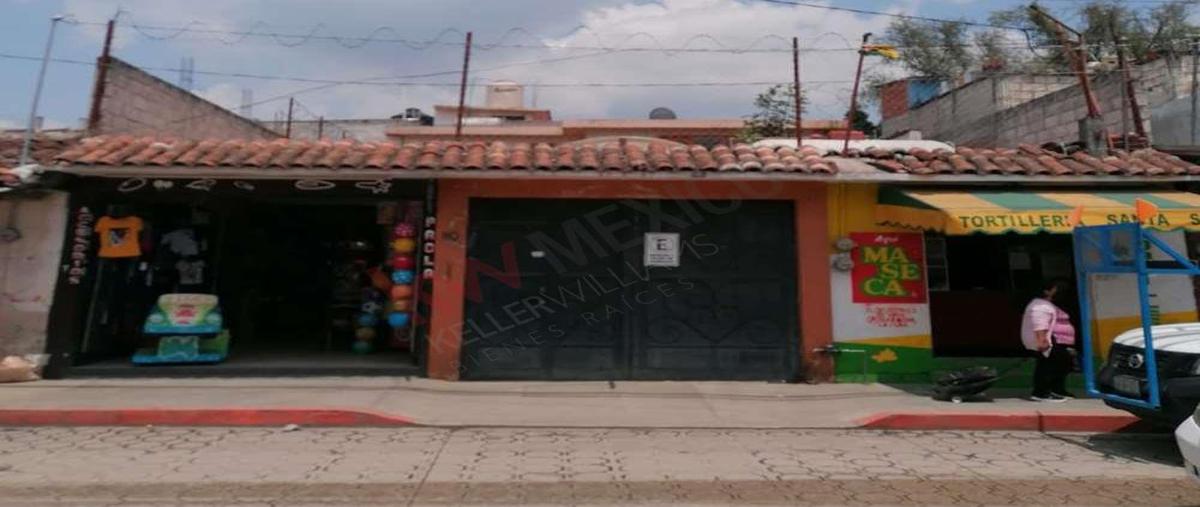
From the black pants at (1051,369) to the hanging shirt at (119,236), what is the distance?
11078 mm

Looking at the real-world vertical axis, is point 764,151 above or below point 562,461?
above

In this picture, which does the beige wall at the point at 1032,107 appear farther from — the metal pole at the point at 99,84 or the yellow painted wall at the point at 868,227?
the metal pole at the point at 99,84

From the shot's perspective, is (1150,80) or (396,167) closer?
(396,167)

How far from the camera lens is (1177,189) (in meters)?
9.01

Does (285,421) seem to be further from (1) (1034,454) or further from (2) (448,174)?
(1) (1034,454)

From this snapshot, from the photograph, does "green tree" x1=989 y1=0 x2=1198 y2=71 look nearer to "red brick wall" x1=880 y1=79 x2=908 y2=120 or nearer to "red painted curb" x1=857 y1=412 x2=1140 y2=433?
"red brick wall" x1=880 y1=79 x2=908 y2=120

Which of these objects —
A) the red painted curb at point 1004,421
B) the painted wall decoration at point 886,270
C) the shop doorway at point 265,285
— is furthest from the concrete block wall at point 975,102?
the shop doorway at point 265,285

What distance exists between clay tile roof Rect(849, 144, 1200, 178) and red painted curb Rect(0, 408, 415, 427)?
5.68 m

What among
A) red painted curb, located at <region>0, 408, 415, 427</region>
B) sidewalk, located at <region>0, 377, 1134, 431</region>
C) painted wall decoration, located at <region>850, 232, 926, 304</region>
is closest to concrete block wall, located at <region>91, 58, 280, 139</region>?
sidewalk, located at <region>0, 377, 1134, 431</region>

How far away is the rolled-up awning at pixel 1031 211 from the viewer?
7543mm

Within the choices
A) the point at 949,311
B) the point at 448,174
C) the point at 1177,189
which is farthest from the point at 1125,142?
the point at 448,174

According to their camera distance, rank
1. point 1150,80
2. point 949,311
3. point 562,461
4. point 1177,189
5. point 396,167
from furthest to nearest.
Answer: point 1150,80, point 949,311, point 1177,189, point 396,167, point 562,461

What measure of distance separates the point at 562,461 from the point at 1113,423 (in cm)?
557

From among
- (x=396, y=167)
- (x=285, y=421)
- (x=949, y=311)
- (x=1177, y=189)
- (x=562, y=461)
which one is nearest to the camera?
(x=562, y=461)
